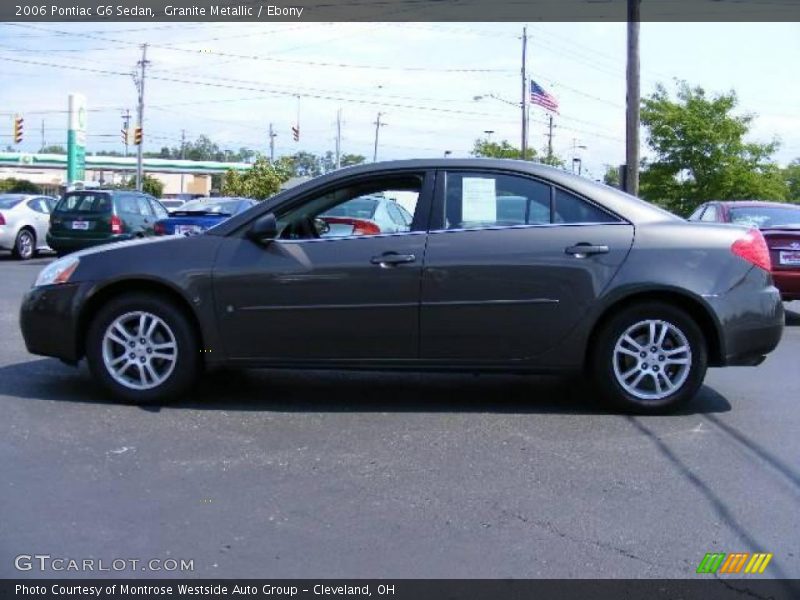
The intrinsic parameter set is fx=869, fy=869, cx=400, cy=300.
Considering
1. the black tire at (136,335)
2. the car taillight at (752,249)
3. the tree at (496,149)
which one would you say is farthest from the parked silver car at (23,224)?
the tree at (496,149)

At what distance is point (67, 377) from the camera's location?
6.49 m

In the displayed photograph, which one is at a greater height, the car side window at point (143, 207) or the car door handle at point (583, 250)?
the car side window at point (143, 207)

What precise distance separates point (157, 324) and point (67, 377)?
4.17 ft

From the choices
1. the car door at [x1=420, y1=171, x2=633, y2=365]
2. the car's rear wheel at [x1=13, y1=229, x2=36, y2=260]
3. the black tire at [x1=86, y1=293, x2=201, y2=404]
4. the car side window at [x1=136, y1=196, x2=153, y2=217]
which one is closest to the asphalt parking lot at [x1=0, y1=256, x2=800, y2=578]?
the black tire at [x1=86, y1=293, x2=201, y2=404]

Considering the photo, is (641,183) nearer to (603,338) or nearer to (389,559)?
(603,338)

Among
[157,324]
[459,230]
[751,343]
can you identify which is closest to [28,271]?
[157,324]

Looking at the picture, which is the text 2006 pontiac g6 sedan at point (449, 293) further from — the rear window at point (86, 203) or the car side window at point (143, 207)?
the car side window at point (143, 207)

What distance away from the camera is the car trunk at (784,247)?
10008 millimetres

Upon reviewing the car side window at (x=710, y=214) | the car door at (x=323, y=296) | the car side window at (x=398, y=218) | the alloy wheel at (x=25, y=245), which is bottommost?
the car door at (x=323, y=296)

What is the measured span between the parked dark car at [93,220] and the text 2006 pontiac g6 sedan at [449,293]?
11835mm

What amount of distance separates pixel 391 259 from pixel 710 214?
7.66 meters
